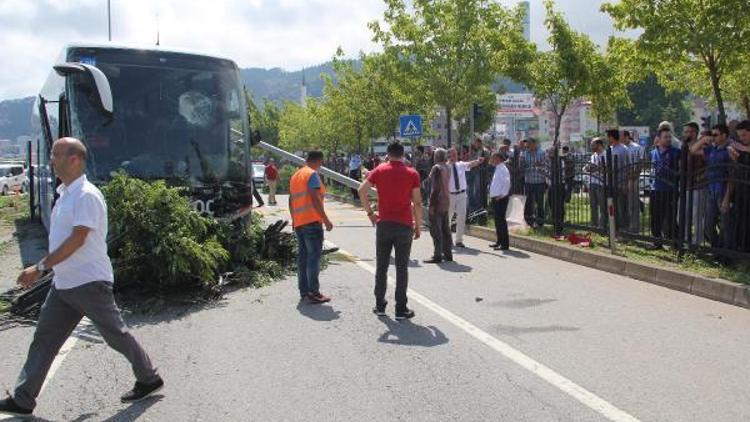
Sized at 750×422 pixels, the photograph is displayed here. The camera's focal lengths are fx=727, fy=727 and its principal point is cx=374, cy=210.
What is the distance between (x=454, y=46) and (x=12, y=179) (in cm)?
3159

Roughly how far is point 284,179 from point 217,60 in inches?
1308

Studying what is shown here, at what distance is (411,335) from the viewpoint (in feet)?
22.8

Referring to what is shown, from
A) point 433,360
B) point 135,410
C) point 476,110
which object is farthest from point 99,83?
point 476,110

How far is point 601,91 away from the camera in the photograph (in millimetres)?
23047

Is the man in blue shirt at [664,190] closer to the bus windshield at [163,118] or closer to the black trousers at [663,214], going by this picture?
the black trousers at [663,214]

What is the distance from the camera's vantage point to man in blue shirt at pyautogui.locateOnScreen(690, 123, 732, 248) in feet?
31.2

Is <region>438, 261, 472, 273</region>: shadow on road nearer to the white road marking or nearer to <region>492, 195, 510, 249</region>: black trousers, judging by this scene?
<region>492, 195, 510, 249</region>: black trousers

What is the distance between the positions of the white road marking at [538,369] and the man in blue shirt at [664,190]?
4.51 m

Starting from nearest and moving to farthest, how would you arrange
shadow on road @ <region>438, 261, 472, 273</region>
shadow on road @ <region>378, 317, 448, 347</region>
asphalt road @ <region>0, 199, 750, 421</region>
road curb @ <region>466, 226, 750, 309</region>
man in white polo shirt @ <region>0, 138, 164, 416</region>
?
man in white polo shirt @ <region>0, 138, 164, 416</region> < asphalt road @ <region>0, 199, 750, 421</region> < shadow on road @ <region>378, 317, 448, 347</region> < road curb @ <region>466, 226, 750, 309</region> < shadow on road @ <region>438, 261, 472, 273</region>

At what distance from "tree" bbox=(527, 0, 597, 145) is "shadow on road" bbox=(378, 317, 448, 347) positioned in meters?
15.5

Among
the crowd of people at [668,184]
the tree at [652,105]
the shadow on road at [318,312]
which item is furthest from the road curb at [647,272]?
the tree at [652,105]

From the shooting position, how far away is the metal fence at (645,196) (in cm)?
948

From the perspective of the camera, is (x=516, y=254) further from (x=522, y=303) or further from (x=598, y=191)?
(x=522, y=303)

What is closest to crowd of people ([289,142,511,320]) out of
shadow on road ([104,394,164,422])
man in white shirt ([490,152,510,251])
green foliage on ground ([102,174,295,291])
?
green foliage on ground ([102,174,295,291])
